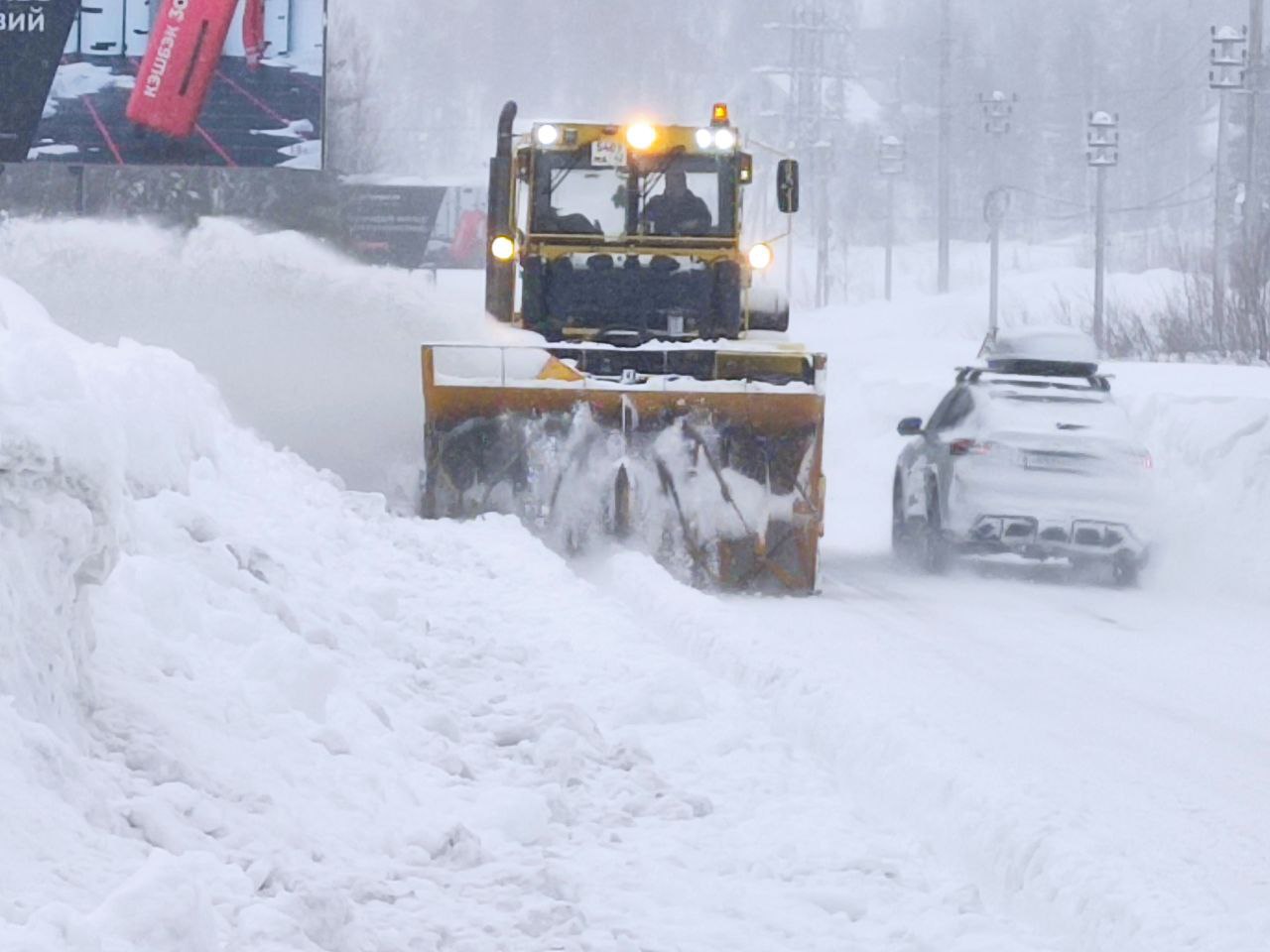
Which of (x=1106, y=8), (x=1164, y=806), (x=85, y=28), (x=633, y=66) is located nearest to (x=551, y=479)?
(x=1164, y=806)

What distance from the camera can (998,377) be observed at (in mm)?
14867

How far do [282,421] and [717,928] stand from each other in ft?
41.3

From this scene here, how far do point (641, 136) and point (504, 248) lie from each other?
1212 mm

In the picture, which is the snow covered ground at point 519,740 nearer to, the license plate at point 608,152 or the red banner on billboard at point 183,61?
the license plate at point 608,152

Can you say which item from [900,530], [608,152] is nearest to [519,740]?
[608,152]

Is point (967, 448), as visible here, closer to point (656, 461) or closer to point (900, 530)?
point (900, 530)

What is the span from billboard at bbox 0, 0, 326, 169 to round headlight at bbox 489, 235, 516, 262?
1747cm

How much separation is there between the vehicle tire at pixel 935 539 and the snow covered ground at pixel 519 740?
5.38 ft

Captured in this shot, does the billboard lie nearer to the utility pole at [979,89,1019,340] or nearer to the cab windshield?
the utility pole at [979,89,1019,340]

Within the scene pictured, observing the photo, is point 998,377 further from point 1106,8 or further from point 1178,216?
point 1106,8

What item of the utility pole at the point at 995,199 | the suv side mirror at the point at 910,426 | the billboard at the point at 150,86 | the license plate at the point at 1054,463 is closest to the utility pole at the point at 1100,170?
the utility pole at the point at 995,199

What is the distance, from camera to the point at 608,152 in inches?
586

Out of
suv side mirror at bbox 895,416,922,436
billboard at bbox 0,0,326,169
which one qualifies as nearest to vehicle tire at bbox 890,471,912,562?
suv side mirror at bbox 895,416,922,436

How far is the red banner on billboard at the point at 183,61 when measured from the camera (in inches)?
1233
